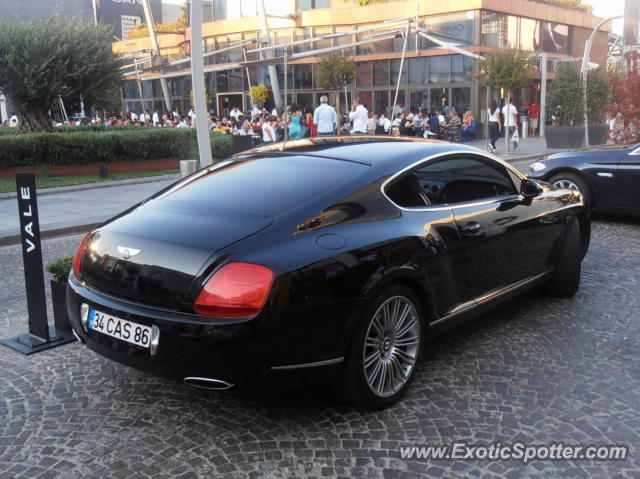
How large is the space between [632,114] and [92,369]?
14980 mm

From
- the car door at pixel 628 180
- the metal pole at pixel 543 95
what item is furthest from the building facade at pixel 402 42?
the car door at pixel 628 180

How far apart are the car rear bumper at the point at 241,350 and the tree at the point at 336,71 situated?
2968cm

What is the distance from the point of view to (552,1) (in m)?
37.2

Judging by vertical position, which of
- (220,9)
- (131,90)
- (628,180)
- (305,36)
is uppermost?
(220,9)

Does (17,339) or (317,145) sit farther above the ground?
(317,145)

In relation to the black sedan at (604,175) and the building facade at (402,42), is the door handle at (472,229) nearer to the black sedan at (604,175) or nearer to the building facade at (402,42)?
the black sedan at (604,175)

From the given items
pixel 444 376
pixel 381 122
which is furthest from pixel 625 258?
pixel 381 122

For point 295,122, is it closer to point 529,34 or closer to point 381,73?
point 381,73

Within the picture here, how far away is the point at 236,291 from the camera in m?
3.04

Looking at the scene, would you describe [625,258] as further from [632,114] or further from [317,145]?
[632,114]

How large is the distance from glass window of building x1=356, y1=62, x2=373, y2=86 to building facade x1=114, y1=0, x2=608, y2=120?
58mm

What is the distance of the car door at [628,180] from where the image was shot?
870 cm

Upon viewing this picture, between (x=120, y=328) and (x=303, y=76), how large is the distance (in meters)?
37.0

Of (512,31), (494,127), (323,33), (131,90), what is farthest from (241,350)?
(131,90)
